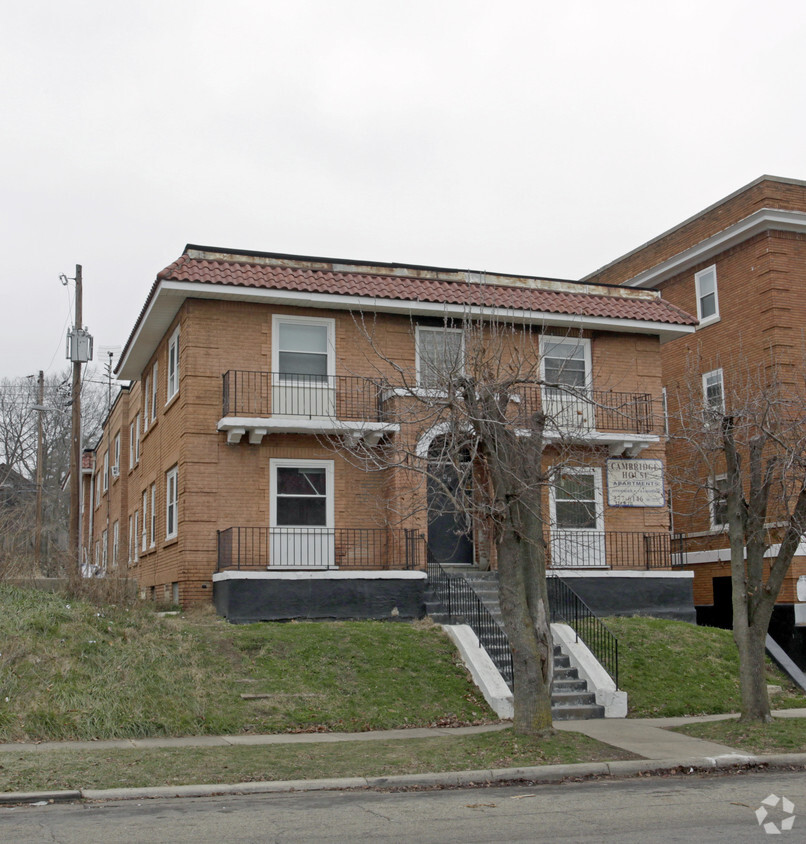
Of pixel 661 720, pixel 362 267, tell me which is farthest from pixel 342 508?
pixel 661 720

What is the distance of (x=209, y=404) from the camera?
67.9 feet

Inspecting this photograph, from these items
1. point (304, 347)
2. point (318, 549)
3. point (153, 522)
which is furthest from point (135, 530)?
point (304, 347)

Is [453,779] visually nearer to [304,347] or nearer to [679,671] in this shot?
[679,671]

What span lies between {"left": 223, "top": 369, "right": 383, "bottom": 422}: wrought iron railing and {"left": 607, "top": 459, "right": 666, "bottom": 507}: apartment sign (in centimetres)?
575

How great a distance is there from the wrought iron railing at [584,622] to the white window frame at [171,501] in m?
8.03

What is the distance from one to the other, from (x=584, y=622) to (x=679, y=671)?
1955 mm

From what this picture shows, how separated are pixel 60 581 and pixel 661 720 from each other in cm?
1057

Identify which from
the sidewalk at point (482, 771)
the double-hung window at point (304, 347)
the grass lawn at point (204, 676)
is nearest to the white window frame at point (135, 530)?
the double-hung window at point (304, 347)

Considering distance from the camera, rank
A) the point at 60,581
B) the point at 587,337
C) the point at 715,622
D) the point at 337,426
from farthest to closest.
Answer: the point at 715,622 < the point at 587,337 < the point at 337,426 < the point at 60,581

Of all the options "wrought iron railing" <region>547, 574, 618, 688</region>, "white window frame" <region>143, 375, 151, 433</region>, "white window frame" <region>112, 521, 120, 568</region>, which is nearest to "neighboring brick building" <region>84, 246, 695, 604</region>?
"wrought iron railing" <region>547, 574, 618, 688</region>

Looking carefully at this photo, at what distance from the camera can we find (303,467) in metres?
21.2

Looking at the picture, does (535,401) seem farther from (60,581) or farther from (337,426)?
(60,581)

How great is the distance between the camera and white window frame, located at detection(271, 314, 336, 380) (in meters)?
21.2

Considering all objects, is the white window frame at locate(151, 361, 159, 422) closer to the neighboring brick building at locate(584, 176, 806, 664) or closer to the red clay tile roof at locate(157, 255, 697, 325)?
the red clay tile roof at locate(157, 255, 697, 325)
